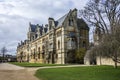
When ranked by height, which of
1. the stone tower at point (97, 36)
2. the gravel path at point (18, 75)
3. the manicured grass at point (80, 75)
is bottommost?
the gravel path at point (18, 75)

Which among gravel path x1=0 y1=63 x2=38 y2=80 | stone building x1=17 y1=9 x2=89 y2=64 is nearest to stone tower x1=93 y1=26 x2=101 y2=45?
gravel path x1=0 y1=63 x2=38 y2=80

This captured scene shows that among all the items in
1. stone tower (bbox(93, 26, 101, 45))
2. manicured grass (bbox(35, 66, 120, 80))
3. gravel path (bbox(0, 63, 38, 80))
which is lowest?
gravel path (bbox(0, 63, 38, 80))

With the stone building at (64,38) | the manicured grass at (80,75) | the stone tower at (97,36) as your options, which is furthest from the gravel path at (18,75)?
the stone building at (64,38)

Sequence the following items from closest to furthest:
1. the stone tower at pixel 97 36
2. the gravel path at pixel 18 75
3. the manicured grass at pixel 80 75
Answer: the manicured grass at pixel 80 75 < the gravel path at pixel 18 75 < the stone tower at pixel 97 36

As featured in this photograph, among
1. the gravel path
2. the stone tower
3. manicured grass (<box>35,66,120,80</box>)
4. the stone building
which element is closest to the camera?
manicured grass (<box>35,66,120,80</box>)

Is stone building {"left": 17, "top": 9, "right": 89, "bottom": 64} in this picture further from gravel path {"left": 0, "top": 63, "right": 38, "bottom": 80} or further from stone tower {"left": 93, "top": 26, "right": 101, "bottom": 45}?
gravel path {"left": 0, "top": 63, "right": 38, "bottom": 80}

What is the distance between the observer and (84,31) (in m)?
69.8

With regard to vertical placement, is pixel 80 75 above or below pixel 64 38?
below

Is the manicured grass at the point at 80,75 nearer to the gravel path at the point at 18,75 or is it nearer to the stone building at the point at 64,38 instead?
the gravel path at the point at 18,75

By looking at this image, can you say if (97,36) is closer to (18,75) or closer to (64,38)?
(18,75)

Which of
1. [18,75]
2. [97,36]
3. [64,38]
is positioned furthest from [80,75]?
[64,38]

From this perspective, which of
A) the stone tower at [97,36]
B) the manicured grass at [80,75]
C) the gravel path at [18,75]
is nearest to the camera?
the manicured grass at [80,75]

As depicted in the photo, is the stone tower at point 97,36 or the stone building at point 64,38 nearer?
the stone tower at point 97,36

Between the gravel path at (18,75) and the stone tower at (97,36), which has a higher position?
the stone tower at (97,36)
